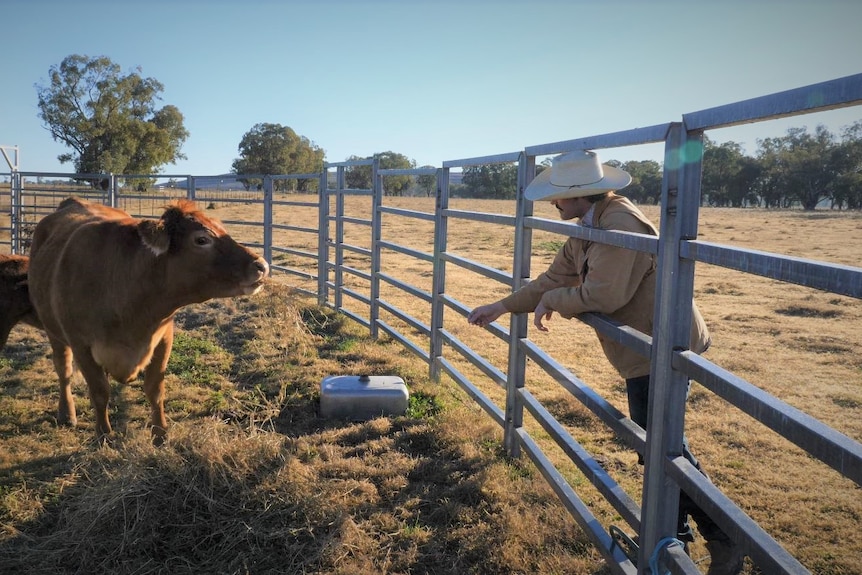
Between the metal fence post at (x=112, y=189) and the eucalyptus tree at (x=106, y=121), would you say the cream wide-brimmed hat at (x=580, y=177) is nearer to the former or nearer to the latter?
the metal fence post at (x=112, y=189)

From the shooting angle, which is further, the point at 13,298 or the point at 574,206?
the point at 13,298

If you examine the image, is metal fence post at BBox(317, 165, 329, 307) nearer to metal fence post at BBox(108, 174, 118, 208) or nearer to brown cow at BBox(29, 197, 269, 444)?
brown cow at BBox(29, 197, 269, 444)

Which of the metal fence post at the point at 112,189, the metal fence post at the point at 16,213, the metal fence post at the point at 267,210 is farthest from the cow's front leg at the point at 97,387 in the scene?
the metal fence post at the point at 16,213

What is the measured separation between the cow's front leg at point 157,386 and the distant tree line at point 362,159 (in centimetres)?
A: 273

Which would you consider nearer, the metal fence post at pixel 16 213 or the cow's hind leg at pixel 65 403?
the cow's hind leg at pixel 65 403

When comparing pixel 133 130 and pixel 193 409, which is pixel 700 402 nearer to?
pixel 193 409

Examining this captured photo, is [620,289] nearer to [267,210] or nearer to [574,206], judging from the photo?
[574,206]

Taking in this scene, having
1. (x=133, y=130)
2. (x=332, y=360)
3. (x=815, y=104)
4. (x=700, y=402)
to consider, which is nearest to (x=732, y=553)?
(x=815, y=104)

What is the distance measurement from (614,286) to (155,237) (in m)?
3.14

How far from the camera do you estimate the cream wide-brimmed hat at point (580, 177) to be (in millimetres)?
2881

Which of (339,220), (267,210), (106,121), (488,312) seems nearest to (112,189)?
(267,210)

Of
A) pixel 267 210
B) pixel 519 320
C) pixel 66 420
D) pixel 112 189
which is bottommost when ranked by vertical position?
pixel 66 420

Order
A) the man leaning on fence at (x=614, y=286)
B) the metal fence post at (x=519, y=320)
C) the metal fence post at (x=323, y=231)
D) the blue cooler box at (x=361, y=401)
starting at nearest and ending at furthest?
the man leaning on fence at (x=614, y=286) < the metal fence post at (x=519, y=320) < the blue cooler box at (x=361, y=401) < the metal fence post at (x=323, y=231)

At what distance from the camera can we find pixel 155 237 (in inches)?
178
